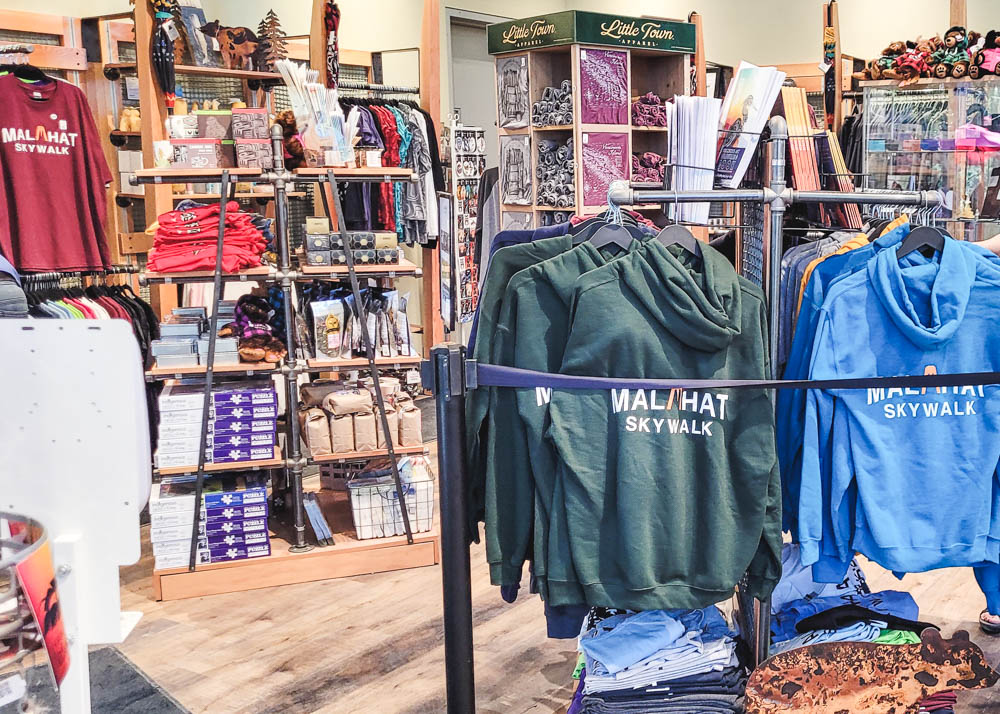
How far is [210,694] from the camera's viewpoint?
10.5 feet

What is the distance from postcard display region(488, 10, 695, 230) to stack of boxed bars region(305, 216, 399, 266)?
1.54m

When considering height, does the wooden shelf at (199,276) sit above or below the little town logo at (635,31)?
below

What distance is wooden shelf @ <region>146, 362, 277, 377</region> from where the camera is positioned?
3963mm

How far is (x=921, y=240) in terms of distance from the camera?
2441mm

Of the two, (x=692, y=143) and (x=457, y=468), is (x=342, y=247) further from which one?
(x=457, y=468)

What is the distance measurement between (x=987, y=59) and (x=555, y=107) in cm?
215

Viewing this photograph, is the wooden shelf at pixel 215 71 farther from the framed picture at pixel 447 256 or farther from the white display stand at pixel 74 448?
the white display stand at pixel 74 448

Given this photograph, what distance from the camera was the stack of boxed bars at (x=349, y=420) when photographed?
13.7 ft

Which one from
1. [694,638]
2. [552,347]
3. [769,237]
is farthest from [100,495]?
[769,237]

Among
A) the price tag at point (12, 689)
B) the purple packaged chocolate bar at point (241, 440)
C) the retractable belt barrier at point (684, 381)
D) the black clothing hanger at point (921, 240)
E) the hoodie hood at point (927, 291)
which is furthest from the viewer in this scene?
the purple packaged chocolate bar at point (241, 440)

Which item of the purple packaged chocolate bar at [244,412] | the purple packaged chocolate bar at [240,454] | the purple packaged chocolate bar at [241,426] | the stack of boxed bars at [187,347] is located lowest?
the purple packaged chocolate bar at [240,454]

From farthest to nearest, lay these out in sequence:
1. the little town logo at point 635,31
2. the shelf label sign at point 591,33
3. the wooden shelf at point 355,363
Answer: the little town logo at point 635,31, the shelf label sign at point 591,33, the wooden shelf at point 355,363

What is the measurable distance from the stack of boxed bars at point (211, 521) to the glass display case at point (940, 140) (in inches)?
126

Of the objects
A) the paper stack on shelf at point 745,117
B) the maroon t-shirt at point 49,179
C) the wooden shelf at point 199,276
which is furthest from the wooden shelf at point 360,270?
the paper stack on shelf at point 745,117
